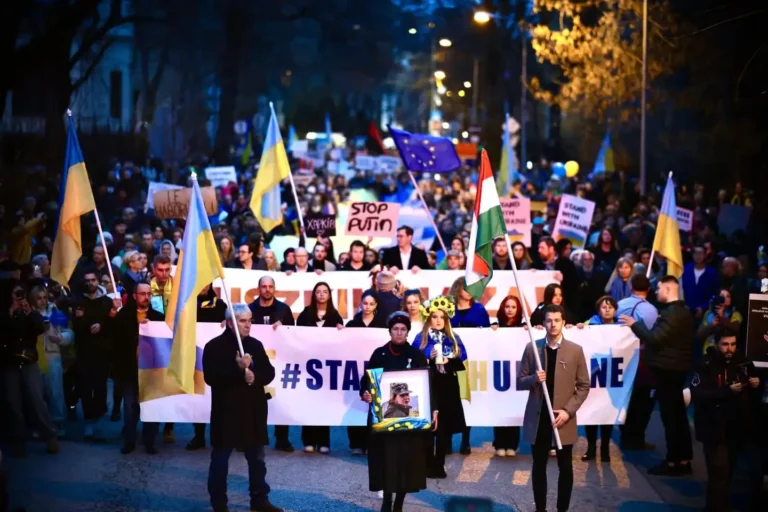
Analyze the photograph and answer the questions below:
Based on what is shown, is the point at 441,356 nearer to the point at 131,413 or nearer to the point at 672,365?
the point at 672,365

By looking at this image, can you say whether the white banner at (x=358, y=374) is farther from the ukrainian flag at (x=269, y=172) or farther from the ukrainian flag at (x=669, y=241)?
the ukrainian flag at (x=269, y=172)

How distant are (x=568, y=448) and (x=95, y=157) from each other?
95.1 ft

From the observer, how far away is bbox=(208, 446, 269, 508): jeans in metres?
9.93

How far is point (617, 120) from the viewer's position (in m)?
36.9

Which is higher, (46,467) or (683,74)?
(683,74)

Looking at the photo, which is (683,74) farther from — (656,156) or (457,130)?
(457,130)

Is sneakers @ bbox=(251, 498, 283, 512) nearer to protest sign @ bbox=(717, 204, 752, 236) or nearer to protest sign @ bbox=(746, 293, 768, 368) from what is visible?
protest sign @ bbox=(746, 293, 768, 368)

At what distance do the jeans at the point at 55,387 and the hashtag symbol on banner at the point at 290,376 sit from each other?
217cm

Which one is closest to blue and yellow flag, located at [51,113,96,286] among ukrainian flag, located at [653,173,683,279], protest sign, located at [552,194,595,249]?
ukrainian flag, located at [653,173,683,279]

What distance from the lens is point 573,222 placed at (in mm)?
19938

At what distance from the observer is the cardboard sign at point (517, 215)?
63.6 feet

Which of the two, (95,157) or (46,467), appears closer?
(46,467)

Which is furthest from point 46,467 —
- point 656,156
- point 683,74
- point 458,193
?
point 458,193

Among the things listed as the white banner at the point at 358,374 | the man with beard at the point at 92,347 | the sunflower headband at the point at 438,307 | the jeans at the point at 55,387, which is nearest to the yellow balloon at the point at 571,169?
the white banner at the point at 358,374
